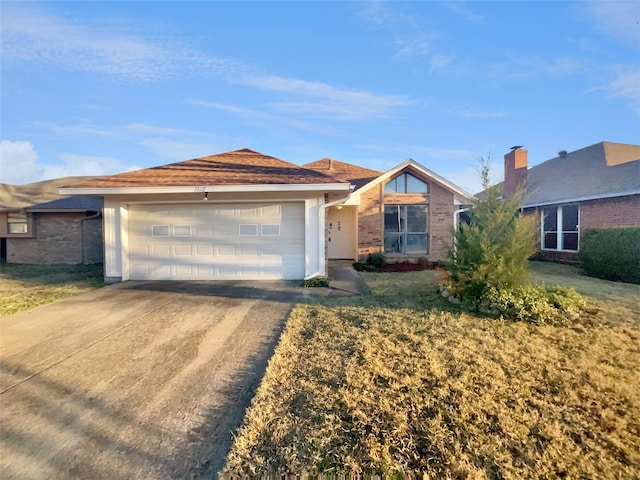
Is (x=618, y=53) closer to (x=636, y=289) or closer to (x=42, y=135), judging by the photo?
(x=636, y=289)

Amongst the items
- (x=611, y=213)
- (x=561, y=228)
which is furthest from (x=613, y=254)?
(x=561, y=228)

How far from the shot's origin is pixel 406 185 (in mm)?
13836

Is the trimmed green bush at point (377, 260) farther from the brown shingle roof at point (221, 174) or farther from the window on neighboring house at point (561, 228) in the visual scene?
the window on neighboring house at point (561, 228)

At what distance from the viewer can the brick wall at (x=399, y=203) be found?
45.0ft

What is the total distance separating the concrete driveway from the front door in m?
8.46

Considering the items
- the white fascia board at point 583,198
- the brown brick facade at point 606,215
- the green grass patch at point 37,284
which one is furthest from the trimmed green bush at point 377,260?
the green grass patch at point 37,284

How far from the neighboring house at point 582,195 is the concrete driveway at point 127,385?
11.6 m

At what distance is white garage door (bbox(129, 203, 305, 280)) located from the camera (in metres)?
9.67

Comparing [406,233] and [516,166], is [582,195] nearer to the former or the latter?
[516,166]

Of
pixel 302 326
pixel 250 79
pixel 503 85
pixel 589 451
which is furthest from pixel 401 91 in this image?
pixel 589 451

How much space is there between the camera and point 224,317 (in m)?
5.93

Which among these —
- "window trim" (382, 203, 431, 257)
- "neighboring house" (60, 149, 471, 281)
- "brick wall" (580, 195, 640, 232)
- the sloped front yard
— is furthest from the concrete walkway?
"brick wall" (580, 195, 640, 232)

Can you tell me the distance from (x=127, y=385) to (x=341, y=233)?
12.1m

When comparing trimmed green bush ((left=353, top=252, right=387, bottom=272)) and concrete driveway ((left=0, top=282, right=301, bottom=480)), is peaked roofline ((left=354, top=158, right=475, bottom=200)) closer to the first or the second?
trimmed green bush ((left=353, top=252, right=387, bottom=272))
